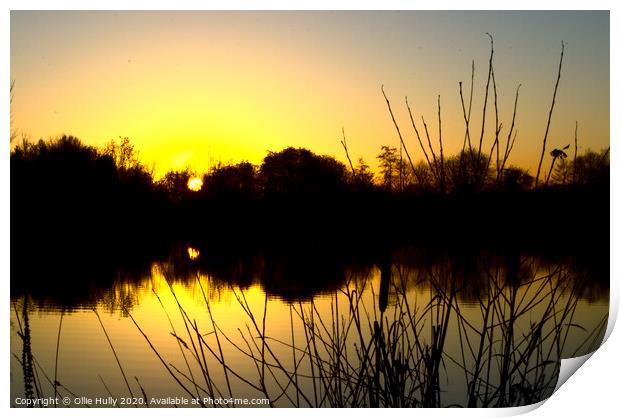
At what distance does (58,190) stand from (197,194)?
72cm

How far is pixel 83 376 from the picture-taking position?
325 centimetres

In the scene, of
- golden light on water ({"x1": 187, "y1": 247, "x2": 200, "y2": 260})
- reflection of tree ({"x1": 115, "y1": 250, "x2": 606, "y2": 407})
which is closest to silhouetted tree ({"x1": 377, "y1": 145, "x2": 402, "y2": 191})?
reflection of tree ({"x1": 115, "y1": 250, "x2": 606, "y2": 407})

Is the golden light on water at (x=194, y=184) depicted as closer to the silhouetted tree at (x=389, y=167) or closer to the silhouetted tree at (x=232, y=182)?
the silhouetted tree at (x=232, y=182)

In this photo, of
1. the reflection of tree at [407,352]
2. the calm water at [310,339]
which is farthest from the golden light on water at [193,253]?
the reflection of tree at [407,352]

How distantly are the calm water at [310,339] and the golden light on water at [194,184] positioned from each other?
1.18ft

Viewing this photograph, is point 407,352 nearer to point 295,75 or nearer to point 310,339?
point 310,339

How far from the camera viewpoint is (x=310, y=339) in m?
3.49

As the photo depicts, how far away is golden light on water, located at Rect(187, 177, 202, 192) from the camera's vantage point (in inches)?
141

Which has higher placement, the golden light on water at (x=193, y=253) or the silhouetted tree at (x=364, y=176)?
the silhouetted tree at (x=364, y=176)

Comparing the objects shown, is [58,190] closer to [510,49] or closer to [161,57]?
[161,57]

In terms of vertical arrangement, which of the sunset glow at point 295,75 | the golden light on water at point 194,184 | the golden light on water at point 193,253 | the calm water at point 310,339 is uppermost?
the sunset glow at point 295,75

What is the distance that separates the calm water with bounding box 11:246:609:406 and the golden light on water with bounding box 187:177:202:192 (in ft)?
1.18

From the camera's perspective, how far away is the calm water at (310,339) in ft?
7.45
